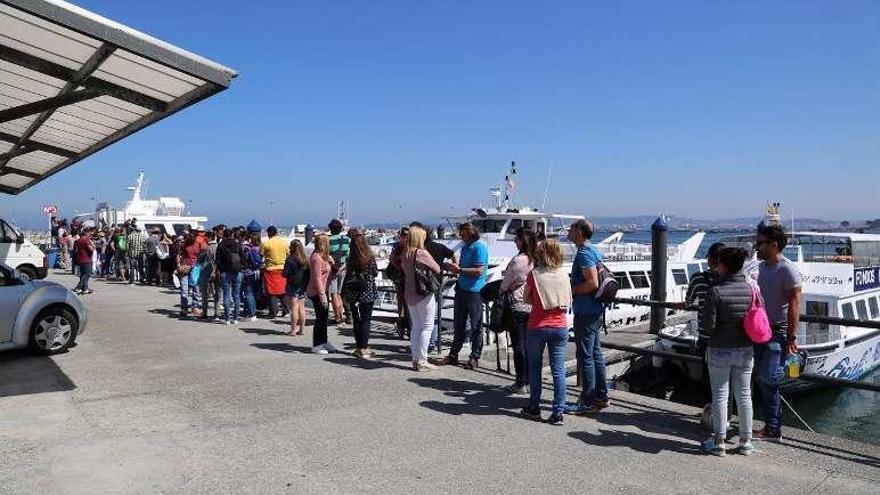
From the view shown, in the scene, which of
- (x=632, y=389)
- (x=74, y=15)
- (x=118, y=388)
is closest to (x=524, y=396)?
(x=118, y=388)

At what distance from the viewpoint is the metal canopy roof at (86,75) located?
5098 millimetres

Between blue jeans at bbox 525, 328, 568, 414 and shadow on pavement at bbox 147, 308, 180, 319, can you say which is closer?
blue jeans at bbox 525, 328, 568, 414

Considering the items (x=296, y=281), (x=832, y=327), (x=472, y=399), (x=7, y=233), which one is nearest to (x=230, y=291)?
(x=296, y=281)

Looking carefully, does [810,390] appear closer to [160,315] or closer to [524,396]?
[524,396]

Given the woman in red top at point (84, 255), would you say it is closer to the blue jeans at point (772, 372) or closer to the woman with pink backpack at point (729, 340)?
the woman with pink backpack at point (729, 340)

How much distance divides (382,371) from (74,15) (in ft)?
15.6

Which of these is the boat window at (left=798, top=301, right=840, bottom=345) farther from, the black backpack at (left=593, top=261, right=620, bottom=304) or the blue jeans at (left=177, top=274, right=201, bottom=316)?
the blue jeans at (left=177, top=274, right=201, bottom=316)

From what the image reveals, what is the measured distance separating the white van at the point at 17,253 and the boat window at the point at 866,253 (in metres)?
22.8

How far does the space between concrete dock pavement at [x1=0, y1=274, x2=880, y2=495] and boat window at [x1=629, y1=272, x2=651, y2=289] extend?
14525mm

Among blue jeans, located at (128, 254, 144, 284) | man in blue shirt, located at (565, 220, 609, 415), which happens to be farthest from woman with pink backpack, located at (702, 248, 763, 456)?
blue jeans, located at (128, 254, 144, 284)

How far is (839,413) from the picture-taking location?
1422 centimetres

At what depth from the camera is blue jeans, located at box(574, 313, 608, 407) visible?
5941mm

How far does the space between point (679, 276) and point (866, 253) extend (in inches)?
224

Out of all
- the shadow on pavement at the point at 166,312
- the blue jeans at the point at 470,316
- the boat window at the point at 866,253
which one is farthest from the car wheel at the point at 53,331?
the boat window at the point at 866,253
